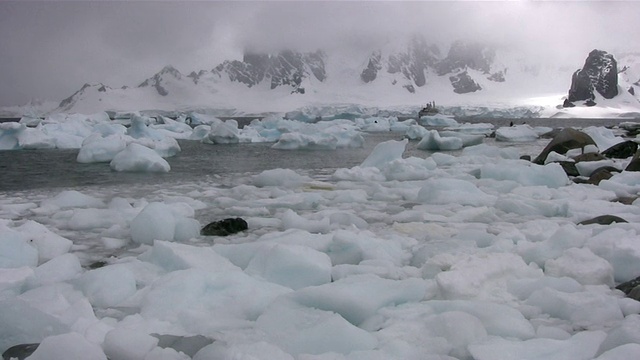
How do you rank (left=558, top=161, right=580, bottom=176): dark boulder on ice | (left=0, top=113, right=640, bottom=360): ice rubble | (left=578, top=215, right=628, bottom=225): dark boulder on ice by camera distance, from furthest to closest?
1. (left=558, top=161, right=580, bottom=176): dark boulder on ice
2. (left=578, top=215, right=628, bottom=225): dark boulder on ice
3. (left=0, top=113, right=640, bottom=360): ice rubble

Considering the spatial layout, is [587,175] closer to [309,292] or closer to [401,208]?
[401,208]

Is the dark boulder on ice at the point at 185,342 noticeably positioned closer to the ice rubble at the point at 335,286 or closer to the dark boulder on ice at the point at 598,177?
the ice rubble at the point at 335,286

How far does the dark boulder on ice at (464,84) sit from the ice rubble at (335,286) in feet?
596

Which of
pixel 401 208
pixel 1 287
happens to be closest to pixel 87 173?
pixel 401 208

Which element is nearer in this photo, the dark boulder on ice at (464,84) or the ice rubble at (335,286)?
the ice rubble at (335,286)

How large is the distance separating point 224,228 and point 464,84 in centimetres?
18676

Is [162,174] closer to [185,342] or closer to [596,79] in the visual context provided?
[185,342]

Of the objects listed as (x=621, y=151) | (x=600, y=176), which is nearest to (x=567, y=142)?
(x=621, y=151)

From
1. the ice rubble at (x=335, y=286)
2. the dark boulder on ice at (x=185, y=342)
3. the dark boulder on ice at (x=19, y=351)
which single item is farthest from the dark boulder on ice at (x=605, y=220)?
the dark boulder on ice at (x=19, y=351)

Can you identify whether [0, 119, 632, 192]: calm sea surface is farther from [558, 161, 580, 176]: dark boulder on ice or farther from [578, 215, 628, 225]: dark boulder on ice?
[578, 215, 628, 225]: dark boulder on ice

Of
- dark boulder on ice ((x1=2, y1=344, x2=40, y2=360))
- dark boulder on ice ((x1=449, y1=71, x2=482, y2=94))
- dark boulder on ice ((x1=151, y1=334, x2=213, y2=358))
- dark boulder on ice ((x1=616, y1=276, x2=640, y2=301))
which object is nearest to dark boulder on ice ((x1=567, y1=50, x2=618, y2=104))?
dark boulder on ice ((x1=449, y1=71, x2=482, y2=94))

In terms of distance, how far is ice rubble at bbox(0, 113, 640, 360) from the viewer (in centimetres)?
294

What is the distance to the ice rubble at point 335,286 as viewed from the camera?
2.94m

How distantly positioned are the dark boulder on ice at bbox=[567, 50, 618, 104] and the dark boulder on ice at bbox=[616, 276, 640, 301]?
131466 mm
